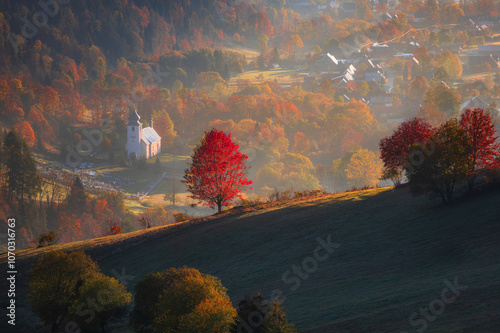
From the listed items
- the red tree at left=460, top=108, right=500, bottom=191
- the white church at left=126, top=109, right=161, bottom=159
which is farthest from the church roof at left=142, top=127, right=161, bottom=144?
the red tree at left=460, top=108, right=500, bottom=191

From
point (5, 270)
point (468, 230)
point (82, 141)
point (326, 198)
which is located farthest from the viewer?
point (82, 141)

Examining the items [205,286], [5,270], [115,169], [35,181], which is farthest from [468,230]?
[115,169]

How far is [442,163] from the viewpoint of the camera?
1393 inches

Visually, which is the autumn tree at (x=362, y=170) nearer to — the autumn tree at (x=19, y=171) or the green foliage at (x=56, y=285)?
the autumn tree at (x=19, y=171)

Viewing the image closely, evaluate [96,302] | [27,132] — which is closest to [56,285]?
[96,302]

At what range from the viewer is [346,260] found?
105ft

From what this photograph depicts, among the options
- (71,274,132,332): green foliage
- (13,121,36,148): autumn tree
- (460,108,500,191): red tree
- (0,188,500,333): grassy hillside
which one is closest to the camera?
(0,188,500,333): grassy hillside

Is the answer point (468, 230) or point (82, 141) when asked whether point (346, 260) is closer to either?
point (468, 230)

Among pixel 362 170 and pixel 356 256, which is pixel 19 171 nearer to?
pixel 362 170

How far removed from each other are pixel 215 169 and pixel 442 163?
23060 mm

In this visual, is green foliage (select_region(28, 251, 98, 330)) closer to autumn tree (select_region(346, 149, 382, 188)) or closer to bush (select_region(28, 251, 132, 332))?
bush (select_region(28, 251, 132, 332))

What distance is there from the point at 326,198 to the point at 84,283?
25503mm

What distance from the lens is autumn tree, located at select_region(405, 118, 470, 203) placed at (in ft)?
116

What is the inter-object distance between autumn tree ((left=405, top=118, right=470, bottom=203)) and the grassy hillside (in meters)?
1.54
